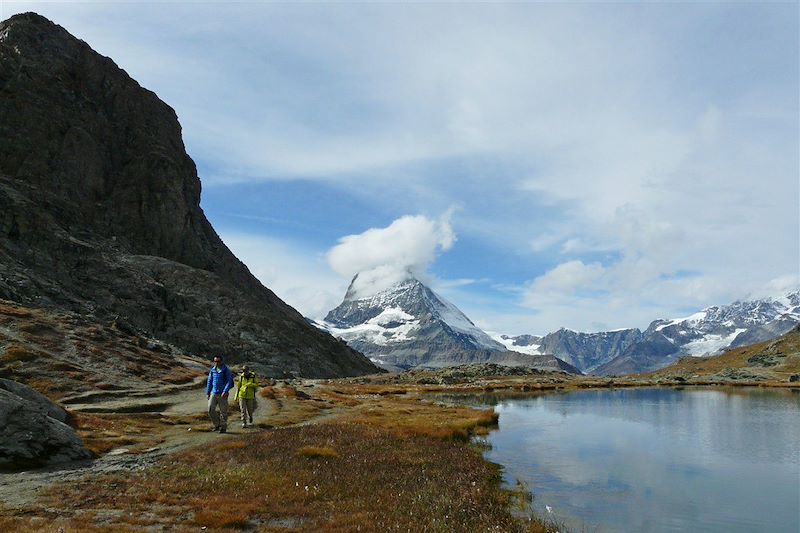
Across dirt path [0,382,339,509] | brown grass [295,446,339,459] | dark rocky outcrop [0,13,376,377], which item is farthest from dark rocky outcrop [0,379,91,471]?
dark rocky outcrop [0,13,376,377]

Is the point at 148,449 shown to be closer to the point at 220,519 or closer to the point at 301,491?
the point at 301,491

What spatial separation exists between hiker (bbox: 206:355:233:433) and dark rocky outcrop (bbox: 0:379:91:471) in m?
8.71

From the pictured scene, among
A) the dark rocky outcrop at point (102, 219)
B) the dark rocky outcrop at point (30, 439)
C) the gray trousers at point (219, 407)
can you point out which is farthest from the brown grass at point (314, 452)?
the dark rocky outcrop at point (102, 219)

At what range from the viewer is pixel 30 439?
74.2ft

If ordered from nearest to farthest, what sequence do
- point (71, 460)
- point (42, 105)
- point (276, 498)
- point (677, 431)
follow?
1. point (276, 498)
2. point (71, 460)
3. point (677, 431)
4. point (42, 105)

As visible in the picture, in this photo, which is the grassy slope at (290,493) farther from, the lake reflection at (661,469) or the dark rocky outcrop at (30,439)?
the lake reflection at (661,469)

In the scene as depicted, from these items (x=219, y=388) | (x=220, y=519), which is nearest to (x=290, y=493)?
(x=220, y=519)

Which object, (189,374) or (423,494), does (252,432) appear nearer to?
(423,494)

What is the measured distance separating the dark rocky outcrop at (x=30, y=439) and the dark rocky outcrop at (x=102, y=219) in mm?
78267

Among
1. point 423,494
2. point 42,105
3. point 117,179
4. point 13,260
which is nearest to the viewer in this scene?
point 423,494

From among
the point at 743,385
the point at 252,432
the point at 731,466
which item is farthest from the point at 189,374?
the point at 743,385

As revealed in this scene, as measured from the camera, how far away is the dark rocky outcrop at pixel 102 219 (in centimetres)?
12006

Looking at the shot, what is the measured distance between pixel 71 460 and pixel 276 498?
10.7m

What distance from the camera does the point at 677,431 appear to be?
5312 cm
